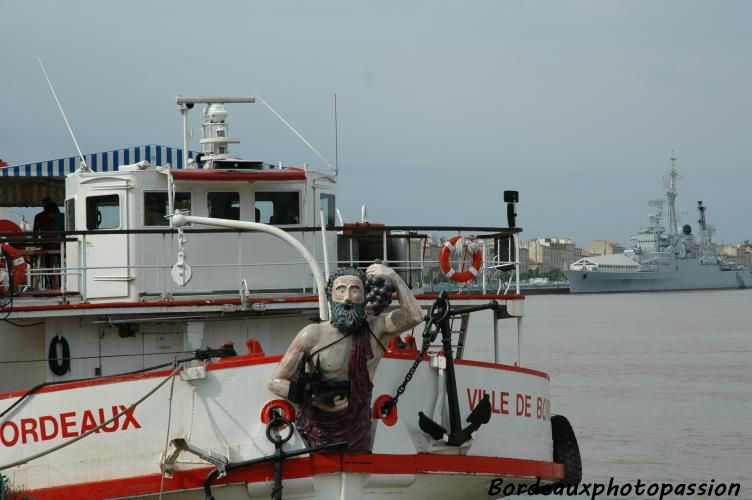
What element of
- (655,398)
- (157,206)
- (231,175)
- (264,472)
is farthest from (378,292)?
(655,398)

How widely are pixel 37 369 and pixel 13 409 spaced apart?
221 centimetres

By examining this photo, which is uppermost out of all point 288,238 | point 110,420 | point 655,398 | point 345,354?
point 288,238

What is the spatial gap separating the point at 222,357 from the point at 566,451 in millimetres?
5194

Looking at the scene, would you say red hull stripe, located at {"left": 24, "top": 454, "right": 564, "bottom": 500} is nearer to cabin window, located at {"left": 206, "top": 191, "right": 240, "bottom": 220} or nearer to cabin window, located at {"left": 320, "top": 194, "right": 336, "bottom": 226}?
cabin window, located at {"left": 206, "top": 191, "right": 240, "bottom": 220}

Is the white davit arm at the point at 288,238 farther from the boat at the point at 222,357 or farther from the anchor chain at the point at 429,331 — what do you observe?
the anchor chain at the point at 429,331

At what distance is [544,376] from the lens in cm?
1371

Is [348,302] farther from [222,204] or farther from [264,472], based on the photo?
[222,204]

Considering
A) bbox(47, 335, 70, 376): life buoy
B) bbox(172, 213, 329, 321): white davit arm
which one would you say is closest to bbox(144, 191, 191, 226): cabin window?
bbox(47, 335, 70, 376): life buoy

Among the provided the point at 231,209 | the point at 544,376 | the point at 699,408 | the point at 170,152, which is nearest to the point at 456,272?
the point at 544,376

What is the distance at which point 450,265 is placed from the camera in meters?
13.2

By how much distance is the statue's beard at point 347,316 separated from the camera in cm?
1096

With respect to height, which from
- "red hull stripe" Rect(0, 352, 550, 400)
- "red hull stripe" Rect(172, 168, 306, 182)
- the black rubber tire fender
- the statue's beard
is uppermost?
"red hull stripe" Rect(172, 168, 306, 182)

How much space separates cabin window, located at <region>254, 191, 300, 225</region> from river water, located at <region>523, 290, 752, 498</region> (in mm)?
8398

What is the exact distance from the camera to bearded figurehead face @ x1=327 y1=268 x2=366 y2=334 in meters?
11.0
